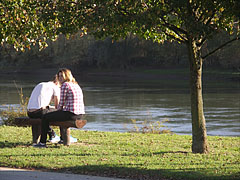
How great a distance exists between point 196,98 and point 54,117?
3081mm

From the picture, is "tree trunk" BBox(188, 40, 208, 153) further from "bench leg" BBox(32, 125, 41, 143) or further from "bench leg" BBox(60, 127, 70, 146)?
"bench leg" BBox(32, 125, 41, 143)

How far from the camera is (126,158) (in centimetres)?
975

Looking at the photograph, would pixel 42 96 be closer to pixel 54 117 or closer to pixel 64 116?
pixel 54 117

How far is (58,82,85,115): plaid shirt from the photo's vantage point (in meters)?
10.9

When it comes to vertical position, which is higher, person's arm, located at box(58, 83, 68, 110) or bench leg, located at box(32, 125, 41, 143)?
person's arm, located at box(58, 83, 68, 110)

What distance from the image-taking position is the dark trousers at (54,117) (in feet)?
35.6

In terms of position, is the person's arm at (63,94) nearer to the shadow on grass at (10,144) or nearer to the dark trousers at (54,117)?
the dark trousers at (54,117)

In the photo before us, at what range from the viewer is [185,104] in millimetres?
31062

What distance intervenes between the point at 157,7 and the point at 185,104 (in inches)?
863

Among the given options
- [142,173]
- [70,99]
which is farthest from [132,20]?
[142,173]

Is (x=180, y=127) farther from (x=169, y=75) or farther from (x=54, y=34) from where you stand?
(x=169, y=75)

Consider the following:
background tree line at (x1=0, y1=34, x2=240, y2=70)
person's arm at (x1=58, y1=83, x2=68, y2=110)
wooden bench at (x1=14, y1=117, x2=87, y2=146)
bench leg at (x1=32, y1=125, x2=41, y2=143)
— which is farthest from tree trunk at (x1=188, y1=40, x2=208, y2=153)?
background tree line at (x1=0, y1=34, x2=240, y2=70)

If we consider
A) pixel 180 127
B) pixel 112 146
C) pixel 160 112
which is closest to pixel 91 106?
pixel 160 112

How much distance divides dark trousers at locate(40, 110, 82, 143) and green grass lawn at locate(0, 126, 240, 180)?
38cm
